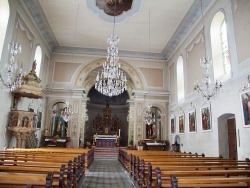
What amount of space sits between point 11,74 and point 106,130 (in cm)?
1526

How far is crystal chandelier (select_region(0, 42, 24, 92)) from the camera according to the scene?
7.06 m

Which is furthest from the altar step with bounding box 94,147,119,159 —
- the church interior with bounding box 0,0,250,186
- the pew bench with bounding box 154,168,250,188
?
the pew bench with bounding box 154,168,250,188

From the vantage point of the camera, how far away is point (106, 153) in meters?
16.1

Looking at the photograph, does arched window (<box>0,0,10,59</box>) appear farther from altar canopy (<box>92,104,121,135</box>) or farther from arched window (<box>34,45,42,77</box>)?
altar canopy (<box>92,104,121,135</box>)

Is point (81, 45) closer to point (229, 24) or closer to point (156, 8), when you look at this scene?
point (156, 8)

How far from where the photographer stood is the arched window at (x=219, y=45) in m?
9.86

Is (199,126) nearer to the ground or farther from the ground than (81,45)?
nearer to the ground

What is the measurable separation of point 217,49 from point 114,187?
825 cm

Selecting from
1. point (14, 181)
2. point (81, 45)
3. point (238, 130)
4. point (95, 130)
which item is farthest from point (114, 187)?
point (95, 130)

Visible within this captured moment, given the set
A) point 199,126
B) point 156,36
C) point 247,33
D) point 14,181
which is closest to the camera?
point 14,181

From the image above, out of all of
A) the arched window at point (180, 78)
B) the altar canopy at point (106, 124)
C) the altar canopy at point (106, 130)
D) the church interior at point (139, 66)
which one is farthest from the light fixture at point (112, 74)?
the altar canopy at point (106, 124)

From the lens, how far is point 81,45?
16391 mm

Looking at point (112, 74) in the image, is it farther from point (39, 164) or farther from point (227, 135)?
point (227, 135)

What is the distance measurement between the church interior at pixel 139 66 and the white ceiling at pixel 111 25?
63mm
